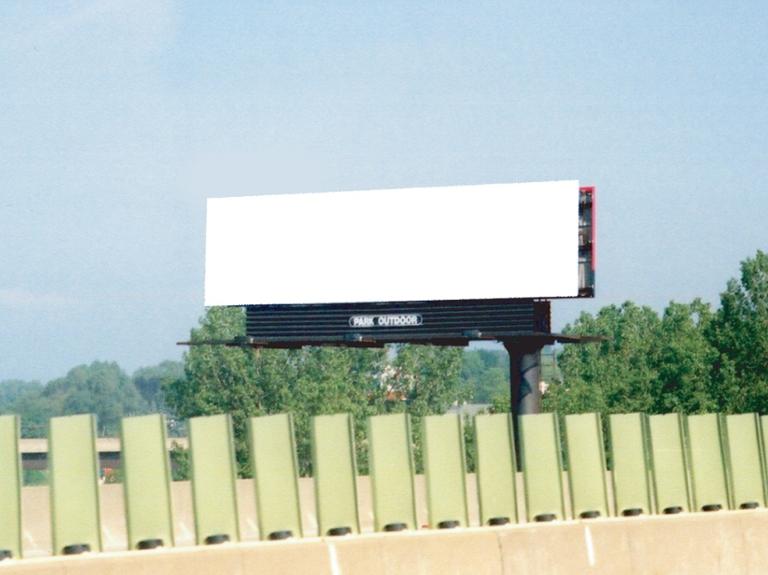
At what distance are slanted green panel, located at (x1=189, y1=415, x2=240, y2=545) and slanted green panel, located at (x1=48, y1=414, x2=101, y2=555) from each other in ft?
3.46

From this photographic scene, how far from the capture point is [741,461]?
21859 mm

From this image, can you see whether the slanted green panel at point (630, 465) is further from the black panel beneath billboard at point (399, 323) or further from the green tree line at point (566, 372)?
→ the green tree line at point (566, 372)

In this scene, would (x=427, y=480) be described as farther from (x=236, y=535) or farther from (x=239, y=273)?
(x=239, y=273)

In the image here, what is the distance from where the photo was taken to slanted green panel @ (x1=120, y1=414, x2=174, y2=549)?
15125 millimetres

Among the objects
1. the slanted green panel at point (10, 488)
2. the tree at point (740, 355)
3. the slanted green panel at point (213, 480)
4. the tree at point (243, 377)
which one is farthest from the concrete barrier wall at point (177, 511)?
the tree at point (243, 377)

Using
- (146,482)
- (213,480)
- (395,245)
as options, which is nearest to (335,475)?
(213,480)

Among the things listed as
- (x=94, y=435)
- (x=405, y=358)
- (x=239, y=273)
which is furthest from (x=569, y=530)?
(x=405, y=358)

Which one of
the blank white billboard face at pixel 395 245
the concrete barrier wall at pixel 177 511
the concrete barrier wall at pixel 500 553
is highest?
the blank white billboard face at pixel 395 245

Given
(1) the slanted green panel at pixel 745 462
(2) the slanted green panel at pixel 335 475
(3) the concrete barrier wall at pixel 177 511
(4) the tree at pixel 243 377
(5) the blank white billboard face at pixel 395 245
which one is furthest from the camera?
(4) the tree at pixel 243 377

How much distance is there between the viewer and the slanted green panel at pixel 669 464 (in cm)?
2050

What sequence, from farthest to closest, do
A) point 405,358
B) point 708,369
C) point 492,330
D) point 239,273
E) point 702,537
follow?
1. point 405,358
2. point 708,369
3. point 239,273
4. point 492,330
5. point 702,537

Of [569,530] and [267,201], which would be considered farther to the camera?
[267,201]

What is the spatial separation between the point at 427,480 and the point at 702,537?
11.4 feet

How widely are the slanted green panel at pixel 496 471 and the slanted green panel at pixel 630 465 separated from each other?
199 centimetres
